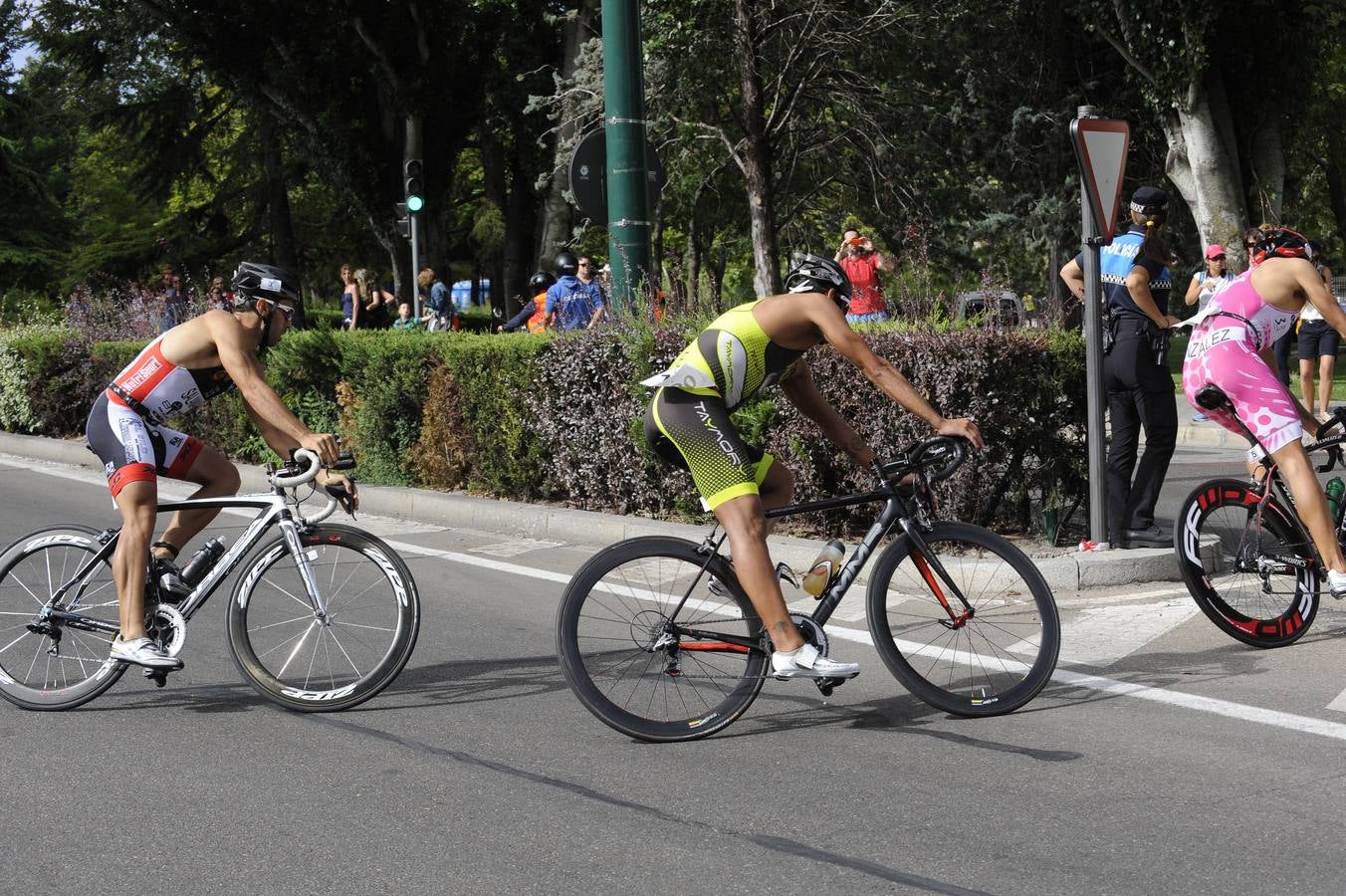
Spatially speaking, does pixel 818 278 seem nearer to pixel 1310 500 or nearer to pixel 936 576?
pixel 936 576

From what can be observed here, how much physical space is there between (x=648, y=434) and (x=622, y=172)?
610 cm

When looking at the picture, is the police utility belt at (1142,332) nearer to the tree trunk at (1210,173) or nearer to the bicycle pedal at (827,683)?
the bicycle pedal at (827,683)

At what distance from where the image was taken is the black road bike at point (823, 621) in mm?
5238

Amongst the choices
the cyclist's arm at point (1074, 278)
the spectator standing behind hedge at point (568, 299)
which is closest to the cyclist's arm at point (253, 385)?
the cyclist's arm at point (1074, 278)

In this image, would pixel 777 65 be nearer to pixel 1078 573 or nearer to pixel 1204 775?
pixel 1078 573

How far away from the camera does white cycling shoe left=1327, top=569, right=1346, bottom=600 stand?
638 centimetres

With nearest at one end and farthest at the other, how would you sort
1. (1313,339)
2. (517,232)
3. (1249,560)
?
(1249,560), (1313,339), (517,232)

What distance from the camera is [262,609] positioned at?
5805 millimetres

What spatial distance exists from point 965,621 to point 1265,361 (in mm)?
2224

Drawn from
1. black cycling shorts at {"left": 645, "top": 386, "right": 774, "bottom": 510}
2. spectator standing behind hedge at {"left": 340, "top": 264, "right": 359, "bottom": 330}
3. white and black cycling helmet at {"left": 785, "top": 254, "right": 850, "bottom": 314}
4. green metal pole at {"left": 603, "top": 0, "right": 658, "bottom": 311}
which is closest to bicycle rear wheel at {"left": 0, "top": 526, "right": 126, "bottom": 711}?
black cycling shorts at {"left": 645, "top": 386, "right": 774, "bottom": 510}

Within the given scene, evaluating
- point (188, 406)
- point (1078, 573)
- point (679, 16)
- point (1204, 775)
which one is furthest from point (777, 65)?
point (1204, 775)

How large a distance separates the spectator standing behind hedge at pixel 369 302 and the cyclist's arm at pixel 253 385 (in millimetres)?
14878

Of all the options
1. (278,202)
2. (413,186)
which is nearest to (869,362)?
(413,186)

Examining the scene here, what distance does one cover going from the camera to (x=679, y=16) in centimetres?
2156
